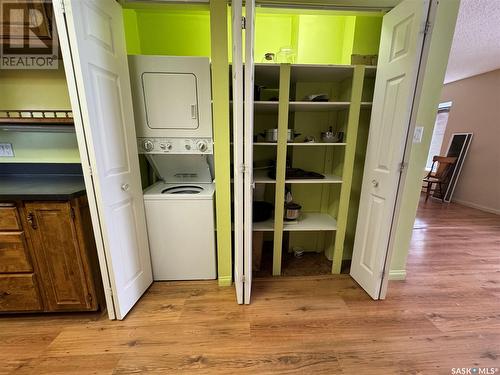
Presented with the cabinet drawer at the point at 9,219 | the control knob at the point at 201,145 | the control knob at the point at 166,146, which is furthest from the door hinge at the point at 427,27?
the cabinet drawer at the point at 9,219

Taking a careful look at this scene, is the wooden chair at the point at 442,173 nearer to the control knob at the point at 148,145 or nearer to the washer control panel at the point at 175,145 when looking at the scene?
the washer control panel at the point at 175,145

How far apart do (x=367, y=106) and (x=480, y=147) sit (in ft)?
13.1

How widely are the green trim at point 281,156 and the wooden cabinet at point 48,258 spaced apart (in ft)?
4.71

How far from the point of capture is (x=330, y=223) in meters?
2.08

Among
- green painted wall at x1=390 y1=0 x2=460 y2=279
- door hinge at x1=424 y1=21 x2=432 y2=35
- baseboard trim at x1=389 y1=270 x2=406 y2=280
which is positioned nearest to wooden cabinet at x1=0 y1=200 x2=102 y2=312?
green painted wall at x1=390 y1=0 x2=460 y2=279

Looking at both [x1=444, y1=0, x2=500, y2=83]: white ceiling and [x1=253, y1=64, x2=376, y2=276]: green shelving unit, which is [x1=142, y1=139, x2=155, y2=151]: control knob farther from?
[x1=444, y1=0, x2=500, y2=83]: white ceiling

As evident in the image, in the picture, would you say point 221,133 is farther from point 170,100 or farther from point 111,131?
point 111,131

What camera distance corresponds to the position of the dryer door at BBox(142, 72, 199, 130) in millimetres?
1684

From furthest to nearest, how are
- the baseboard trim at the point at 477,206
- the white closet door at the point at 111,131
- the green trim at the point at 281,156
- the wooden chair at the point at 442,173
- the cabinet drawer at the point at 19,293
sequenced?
1. the wooden chair at the point at 442,173
2. the baseboard trim at the point at 477,206
3. the green trim at the point at 281,156
4. the cabinet drawer at the point at 19,293
5. the white closet door at the point at 111,131

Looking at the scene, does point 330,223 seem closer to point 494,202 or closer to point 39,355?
point 39,355

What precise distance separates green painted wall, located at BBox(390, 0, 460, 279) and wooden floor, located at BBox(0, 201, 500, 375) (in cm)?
49

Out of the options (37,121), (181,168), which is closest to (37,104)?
(37,121)

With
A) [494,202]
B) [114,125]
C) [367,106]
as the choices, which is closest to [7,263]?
[114,125]

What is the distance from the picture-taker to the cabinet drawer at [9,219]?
1296 mm
